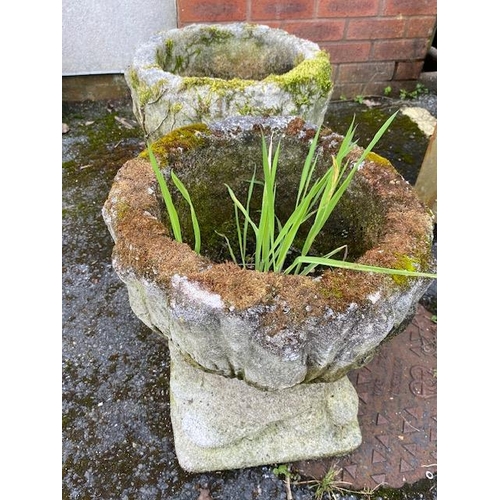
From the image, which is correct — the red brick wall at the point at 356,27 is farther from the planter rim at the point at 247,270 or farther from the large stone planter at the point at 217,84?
the planter rim at the point at 247,270

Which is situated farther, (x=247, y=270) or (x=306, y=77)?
(x=306, y=77)

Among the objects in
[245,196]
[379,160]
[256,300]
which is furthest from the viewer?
[245,196]

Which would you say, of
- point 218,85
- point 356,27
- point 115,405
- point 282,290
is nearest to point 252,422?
point 115,405

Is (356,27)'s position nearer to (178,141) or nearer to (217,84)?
(217,84)

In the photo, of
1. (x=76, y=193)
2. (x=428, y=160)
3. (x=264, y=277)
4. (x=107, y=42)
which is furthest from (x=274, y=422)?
(x=107, y=42)

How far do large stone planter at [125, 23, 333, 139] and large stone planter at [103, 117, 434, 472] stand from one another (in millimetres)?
201

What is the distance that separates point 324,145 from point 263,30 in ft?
2.82

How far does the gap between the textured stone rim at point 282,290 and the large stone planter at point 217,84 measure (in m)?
0.54

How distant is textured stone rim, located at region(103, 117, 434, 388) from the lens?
0.89 meters

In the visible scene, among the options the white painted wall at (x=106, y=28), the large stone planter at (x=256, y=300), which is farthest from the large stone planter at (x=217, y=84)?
the white painted wall at (x=106, y=28)

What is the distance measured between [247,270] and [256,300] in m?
0.08

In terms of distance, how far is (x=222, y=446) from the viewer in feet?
4.44

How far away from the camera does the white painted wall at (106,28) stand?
8.62 feet

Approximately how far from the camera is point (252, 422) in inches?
52.1
